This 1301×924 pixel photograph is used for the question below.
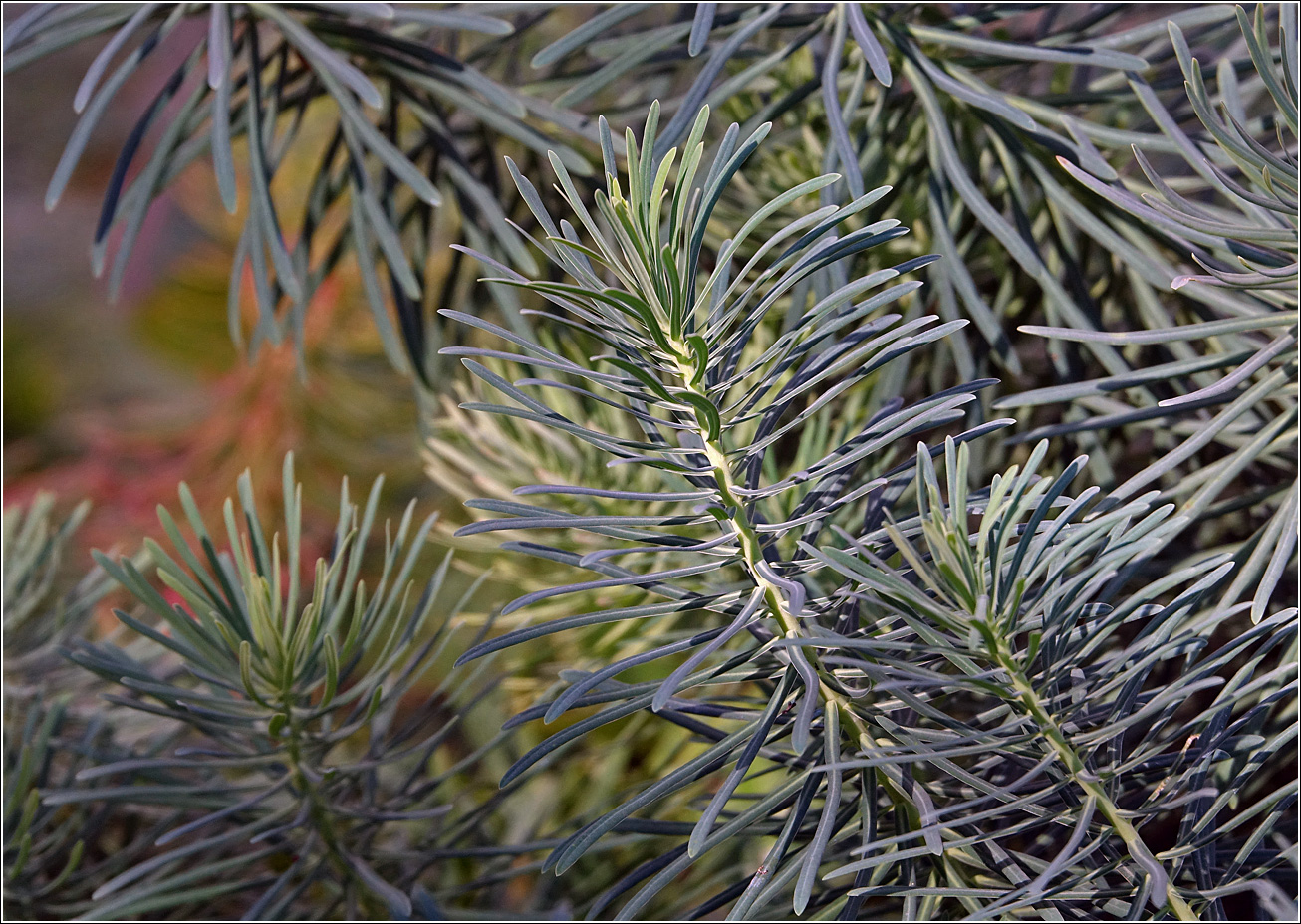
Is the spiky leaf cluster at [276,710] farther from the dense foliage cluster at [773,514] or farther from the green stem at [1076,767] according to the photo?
the green stem at [1076,767]

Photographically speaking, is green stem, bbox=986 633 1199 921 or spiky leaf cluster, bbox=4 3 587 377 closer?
green stem, bbox=986 633 1199 921

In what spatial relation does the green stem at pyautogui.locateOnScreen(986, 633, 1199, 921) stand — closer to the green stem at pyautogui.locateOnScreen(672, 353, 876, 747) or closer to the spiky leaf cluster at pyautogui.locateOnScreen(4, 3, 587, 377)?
the green stem at pyautogui.locateOnScreen(672, 353, 876, 747)

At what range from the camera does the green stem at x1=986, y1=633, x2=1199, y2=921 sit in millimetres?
147

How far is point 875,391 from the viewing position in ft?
0.79

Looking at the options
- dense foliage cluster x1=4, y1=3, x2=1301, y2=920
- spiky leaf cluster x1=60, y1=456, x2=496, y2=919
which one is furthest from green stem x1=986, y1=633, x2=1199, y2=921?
spiky leaf cluster x1=60, y1=456, x2=496, y2=919

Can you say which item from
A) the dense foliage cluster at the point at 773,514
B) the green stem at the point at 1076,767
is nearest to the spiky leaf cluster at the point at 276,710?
Answer: the dense foliage cluster at the point at 773,514

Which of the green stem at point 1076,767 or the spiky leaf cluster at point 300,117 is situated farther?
the spiky leaf cluster at point 300,117

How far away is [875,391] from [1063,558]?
0.33 ft

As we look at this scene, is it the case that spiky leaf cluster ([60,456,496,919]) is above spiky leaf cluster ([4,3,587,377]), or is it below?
below

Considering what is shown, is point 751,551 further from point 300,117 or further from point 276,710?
point 300,117

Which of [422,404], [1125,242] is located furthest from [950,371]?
[422,404]

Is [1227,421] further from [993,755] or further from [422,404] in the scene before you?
[422,404]

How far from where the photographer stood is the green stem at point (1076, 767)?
147 millimetres

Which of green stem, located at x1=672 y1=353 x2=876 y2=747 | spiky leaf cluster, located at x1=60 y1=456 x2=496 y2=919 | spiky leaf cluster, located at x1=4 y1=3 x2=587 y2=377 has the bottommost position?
spiky leaf cluster, located at x1=60 y1=456 x2=496 y2=919
